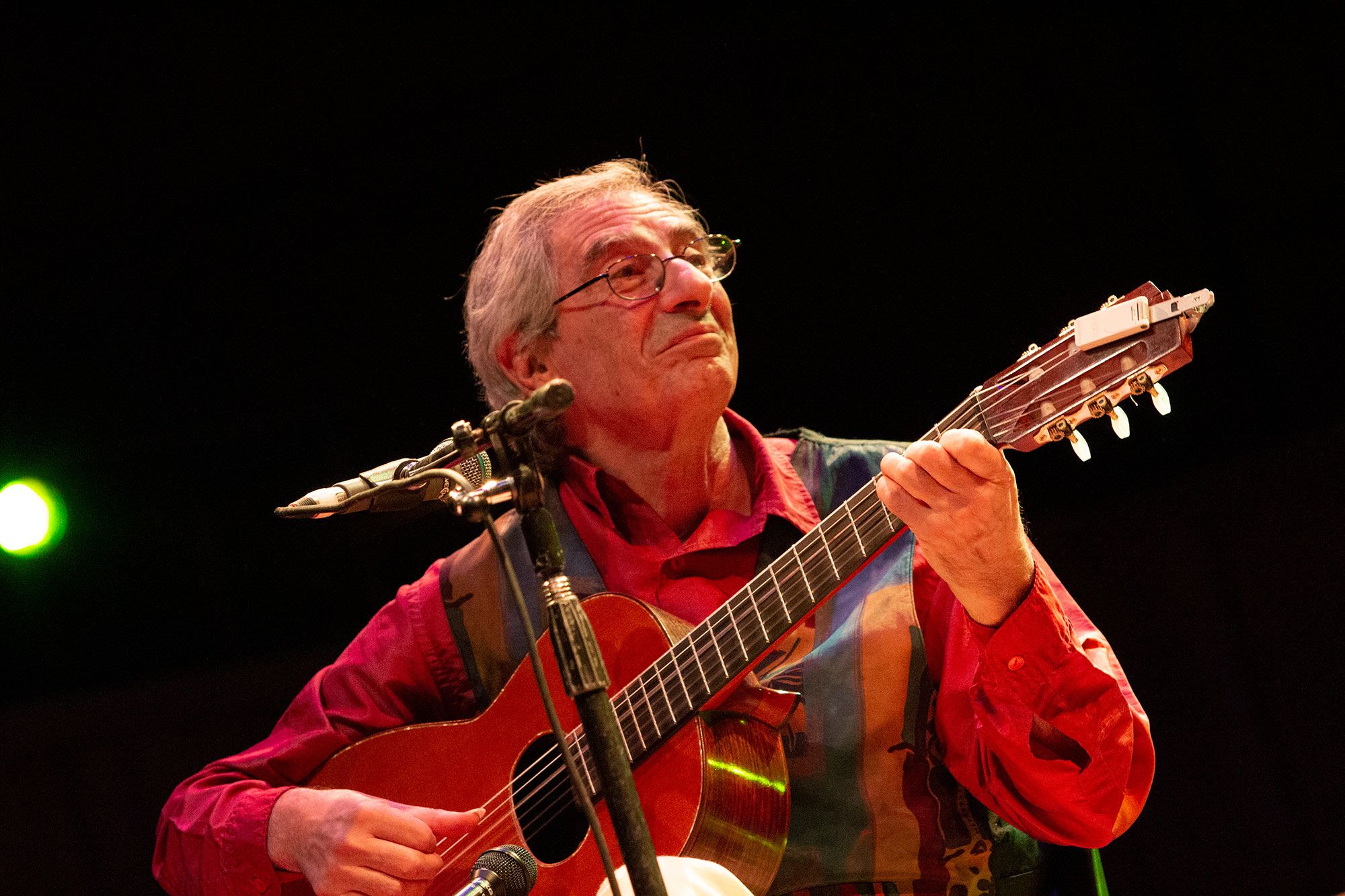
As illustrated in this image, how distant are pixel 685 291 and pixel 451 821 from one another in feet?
4.00

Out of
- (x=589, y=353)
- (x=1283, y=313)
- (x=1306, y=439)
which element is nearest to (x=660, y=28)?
(x=589, y=353)

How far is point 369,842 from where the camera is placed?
2213mm

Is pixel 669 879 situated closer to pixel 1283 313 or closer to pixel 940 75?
pixel 1283 313

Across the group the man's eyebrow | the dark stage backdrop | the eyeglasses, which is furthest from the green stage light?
the man's eyebrow

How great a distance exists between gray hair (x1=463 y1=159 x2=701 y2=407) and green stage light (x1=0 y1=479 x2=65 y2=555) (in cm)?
179

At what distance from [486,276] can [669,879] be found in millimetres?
1718

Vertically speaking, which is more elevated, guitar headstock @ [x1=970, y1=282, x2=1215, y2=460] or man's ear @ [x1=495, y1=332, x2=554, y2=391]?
man's ear @ [x1=495, y1=332, x2=554, y2=391]

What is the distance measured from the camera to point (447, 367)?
3939 millimetres

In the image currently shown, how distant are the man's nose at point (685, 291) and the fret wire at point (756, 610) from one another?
720mm

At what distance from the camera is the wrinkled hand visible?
1634 mm

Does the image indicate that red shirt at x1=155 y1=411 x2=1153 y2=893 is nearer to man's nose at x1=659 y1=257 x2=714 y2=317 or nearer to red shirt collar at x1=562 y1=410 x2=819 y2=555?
red shirt collar at x1=562 y1=410 x2=819 y2=555

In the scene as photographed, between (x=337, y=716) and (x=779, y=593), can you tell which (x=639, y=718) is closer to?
(x=779, y=593)

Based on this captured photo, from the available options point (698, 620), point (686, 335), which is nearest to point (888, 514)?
point (698, 620)

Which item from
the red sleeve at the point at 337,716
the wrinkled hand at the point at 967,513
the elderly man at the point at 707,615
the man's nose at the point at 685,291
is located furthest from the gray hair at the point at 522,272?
the wrinkled hand at the point at 967,513
